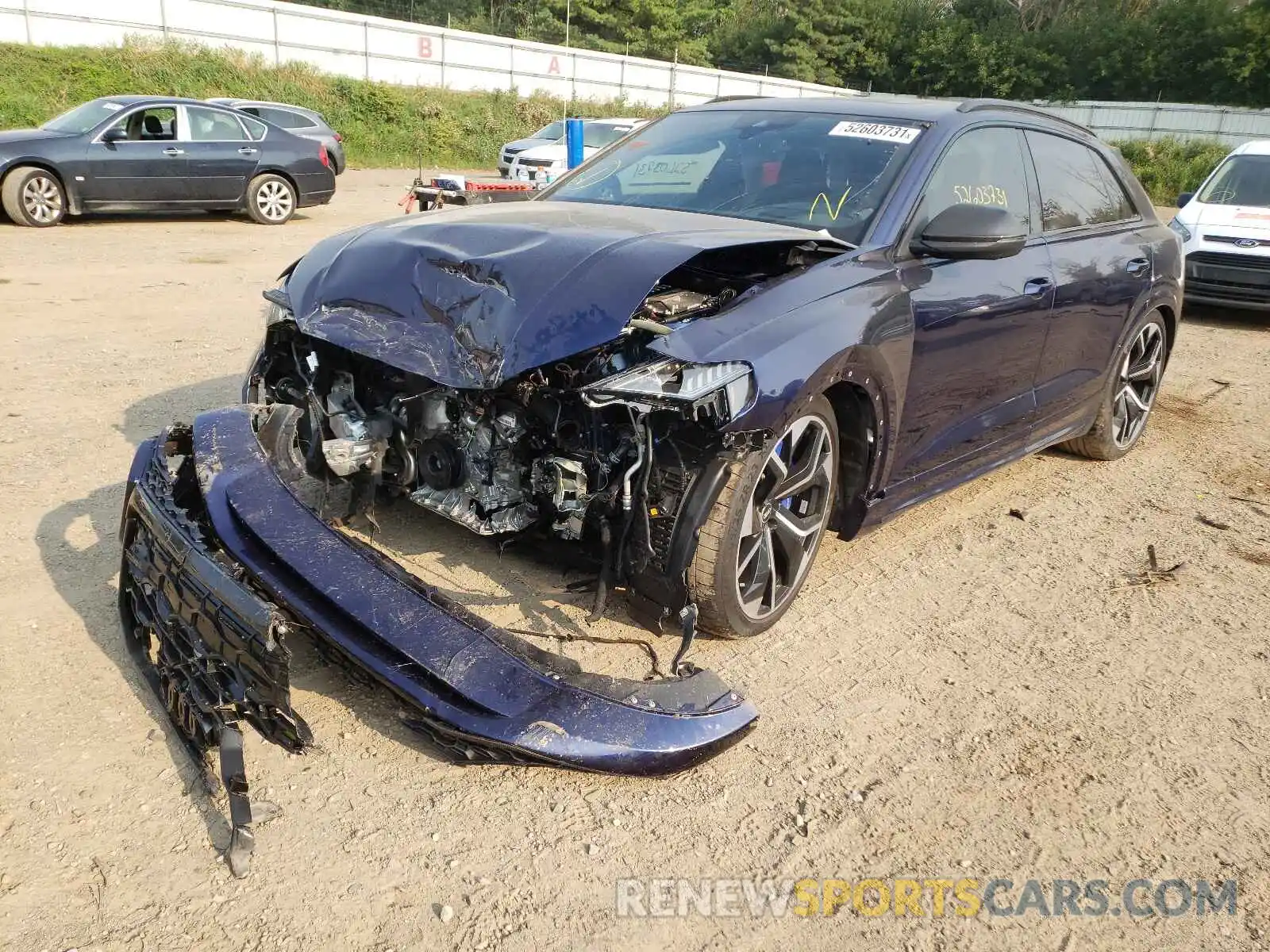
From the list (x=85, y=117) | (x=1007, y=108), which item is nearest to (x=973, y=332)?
(x=1007, y=108)

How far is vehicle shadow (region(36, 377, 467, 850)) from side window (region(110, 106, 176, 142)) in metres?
9.08

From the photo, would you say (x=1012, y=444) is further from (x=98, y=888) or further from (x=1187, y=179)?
(x=1187, y=179)

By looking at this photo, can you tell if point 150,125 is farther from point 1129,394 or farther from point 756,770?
point 756,770

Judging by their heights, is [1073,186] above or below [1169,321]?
above

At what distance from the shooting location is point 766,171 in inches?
151

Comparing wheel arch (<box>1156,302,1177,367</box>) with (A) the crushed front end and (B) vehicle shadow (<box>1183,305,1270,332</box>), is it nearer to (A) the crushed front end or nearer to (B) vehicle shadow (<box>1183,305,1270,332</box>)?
(A) the crushed front end

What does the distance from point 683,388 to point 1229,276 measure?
952 centimetres

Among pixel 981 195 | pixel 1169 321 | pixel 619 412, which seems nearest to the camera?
pixel 619 412

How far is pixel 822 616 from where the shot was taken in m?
3.46

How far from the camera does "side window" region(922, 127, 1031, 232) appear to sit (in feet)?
11.9

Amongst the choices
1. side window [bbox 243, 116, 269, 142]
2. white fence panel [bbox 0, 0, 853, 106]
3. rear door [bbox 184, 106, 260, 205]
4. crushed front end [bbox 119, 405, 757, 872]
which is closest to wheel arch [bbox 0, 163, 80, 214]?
rear door [bbox 184, 106, 260, 205]

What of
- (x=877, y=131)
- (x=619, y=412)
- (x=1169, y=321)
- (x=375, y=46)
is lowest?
(x=1169, y=321)

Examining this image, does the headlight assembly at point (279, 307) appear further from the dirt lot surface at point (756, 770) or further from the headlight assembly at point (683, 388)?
the headlight assembly at point (683, 388)

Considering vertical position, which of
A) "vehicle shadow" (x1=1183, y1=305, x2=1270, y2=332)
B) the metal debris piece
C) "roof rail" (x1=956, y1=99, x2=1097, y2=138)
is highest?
"roof rail" (x1=956, y1=99, x2=1097, y2=138)
